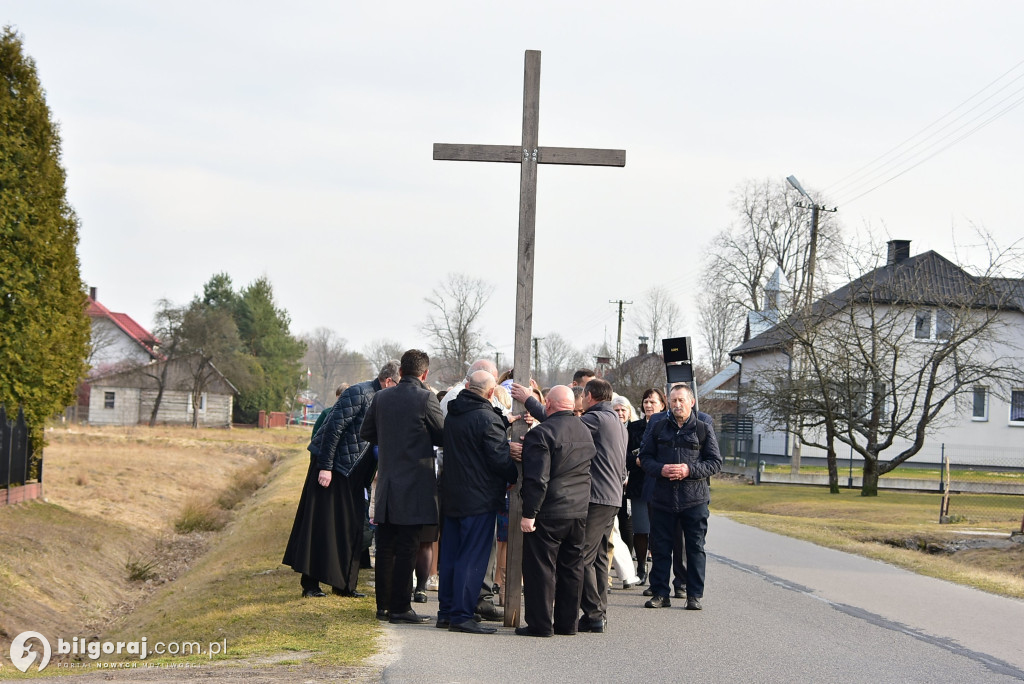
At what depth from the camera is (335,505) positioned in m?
10.2

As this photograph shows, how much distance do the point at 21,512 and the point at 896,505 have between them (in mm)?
22161

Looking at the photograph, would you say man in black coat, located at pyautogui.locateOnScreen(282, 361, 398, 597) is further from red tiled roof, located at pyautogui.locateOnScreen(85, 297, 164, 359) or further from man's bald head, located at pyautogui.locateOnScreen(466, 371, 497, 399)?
red tiled roof, located at pyautogui.locateOnScreen(85, 297, 164, 359)

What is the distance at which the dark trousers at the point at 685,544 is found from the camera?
10.4 meters

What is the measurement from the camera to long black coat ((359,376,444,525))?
29.3 ft

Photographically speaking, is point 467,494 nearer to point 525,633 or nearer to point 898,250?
point 525,633

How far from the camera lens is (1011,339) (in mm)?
47750

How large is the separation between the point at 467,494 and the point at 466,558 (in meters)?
0.53

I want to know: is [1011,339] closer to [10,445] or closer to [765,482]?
[765,482]

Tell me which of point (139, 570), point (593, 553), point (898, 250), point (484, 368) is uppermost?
point (898, 250)

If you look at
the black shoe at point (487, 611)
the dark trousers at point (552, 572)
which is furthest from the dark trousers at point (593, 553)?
the black shoe at point (487, 611)

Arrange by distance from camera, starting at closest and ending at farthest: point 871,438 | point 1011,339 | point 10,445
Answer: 1. point 10,445
2. point 871,438
3. point 1011,339

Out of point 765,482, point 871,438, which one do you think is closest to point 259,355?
point 765,482

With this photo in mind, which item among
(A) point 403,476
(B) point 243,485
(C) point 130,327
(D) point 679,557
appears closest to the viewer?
(A) point 403,476

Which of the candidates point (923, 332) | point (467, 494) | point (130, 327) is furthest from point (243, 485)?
point (130, 327)
